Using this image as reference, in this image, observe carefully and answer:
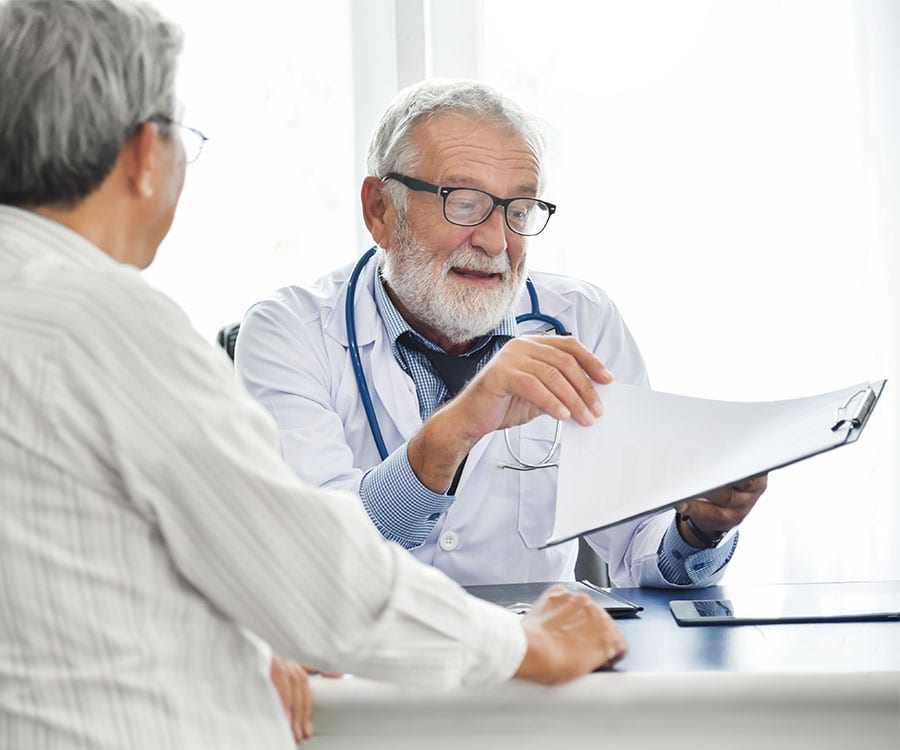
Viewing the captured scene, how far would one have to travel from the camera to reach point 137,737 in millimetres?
779

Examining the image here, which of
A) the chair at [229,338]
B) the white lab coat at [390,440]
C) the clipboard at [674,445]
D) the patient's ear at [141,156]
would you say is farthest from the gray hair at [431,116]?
the patient's ear at [141,156]

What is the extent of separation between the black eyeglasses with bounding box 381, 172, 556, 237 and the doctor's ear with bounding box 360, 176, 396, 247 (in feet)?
0.27

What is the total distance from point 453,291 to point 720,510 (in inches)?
22.8

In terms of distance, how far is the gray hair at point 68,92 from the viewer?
2.73ft

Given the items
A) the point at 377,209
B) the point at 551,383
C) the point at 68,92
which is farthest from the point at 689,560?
the point at 68,92

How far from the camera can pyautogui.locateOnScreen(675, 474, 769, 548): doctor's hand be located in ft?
4.89

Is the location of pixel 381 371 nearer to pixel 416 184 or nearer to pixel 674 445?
pixel 416 184

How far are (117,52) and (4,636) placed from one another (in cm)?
45

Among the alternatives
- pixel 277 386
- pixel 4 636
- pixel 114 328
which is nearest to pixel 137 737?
pixel 4 636

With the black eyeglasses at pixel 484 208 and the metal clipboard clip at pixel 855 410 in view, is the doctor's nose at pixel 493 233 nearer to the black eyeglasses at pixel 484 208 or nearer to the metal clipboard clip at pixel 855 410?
the black eyeglasses at pixel 484 208

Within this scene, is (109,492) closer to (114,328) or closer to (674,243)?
(114,328)

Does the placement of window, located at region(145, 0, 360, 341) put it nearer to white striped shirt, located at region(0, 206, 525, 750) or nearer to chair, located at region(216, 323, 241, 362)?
chair, located at region(216, 323, 241, 362)

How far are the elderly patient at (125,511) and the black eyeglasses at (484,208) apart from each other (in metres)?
0.98

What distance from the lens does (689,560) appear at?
156 centimetres
